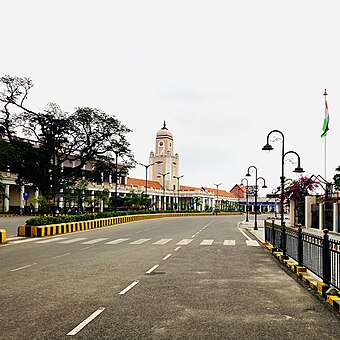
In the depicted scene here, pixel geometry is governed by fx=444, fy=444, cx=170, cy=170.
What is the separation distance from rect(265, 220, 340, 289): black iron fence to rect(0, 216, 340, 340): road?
0.59 metres

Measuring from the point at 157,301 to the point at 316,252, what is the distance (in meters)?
4.18

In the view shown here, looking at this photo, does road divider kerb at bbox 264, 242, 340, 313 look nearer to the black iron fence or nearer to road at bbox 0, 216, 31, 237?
the black iron fence

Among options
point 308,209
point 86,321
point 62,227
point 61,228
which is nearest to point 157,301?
point 86,321

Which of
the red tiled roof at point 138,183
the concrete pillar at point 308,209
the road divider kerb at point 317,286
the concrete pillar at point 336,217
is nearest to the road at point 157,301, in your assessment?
the road divider kerb at point 317,286

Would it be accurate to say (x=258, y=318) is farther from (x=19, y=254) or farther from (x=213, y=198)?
(x=213, y=198)

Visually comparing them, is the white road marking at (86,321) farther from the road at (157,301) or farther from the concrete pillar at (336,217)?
the concrete pillar at (336,217)

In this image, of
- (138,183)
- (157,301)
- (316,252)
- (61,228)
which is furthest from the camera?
(138,183)

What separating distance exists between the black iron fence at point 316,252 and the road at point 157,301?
0.59m

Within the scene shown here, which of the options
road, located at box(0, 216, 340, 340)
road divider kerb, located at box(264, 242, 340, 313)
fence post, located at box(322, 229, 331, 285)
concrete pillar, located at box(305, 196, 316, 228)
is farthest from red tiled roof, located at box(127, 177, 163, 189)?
fence post, located at box(322, 229, 331, 285)

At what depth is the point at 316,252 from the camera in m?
10.4

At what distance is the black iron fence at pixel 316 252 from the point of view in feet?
29.3

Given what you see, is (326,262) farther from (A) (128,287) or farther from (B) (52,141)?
(B) (52,141)

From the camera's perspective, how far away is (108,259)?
604 inches

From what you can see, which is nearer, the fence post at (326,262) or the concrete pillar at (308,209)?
the fence post at (326,262)
